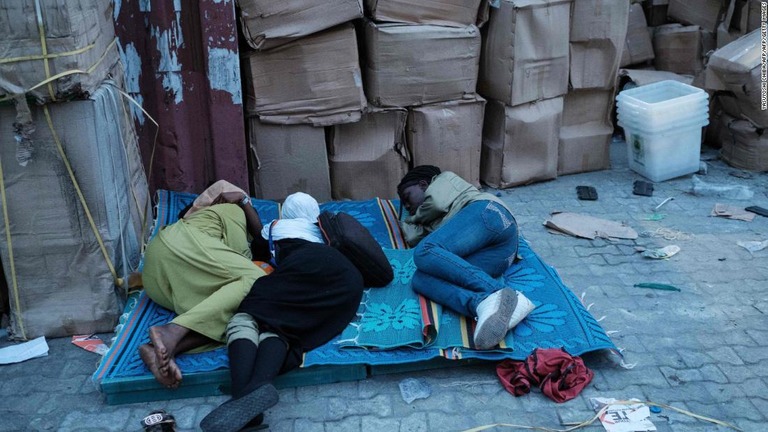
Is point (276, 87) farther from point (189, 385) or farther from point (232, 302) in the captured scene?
point (189, 385)

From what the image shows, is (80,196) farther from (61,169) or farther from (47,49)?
(47,49)

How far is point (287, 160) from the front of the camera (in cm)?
553

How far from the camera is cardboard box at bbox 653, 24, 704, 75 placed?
7453mm

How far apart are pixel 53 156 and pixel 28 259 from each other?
0.56 meters

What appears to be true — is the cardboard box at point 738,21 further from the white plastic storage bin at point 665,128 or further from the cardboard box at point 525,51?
the cardboard box at point 525,51

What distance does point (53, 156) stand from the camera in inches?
149

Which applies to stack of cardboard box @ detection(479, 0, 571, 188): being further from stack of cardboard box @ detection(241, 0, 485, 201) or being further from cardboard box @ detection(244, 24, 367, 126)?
cardboard box @ detection(244, 24, 367, 126)

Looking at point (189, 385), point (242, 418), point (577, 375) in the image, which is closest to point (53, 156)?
point (189, 385)

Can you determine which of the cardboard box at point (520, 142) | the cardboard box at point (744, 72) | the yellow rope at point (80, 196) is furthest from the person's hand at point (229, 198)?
the cardboard box at point (744, 72)

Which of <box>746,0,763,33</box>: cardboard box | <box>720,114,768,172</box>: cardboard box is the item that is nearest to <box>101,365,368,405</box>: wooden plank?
<box>720,114,768,172</box>: cardboard box

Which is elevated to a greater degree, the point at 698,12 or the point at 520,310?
the point at 698,12

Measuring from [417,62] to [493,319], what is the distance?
242 cm

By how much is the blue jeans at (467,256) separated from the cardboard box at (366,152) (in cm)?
151

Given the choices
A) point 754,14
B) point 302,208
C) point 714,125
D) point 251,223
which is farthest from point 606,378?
point 754,14
